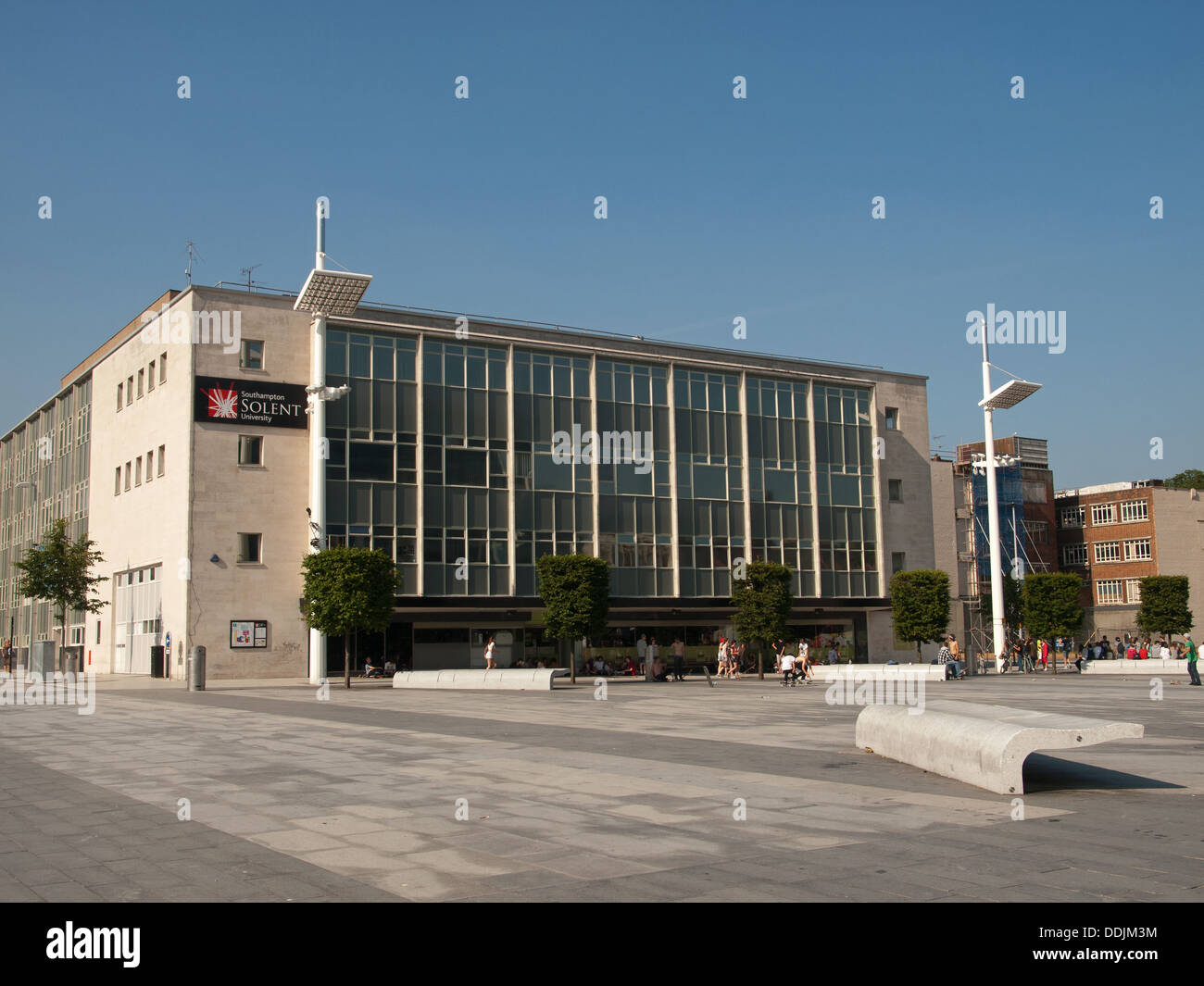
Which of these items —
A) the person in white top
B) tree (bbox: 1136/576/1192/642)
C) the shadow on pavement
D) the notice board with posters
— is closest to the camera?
the shadow on pavement

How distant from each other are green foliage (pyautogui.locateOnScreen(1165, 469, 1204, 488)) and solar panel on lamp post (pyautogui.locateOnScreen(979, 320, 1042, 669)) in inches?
2439

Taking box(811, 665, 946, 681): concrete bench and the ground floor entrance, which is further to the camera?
the ground floor entrance

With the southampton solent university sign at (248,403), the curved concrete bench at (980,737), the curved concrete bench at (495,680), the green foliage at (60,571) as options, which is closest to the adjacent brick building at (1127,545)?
the curved concrete bench at (495,680)

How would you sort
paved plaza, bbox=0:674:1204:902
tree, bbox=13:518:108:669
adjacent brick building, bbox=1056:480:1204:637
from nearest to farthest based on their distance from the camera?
paved plaza, bbox=0:674:1204:902 → tree, bbox=13:518:108:669 → adjacent brick building, bbox=1056:480:1204:637

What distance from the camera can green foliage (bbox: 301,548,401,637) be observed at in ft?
131

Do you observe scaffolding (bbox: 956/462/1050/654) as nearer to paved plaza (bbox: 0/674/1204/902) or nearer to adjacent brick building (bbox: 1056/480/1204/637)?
adjacent brick building (bbox: 1056/480/1204/637)

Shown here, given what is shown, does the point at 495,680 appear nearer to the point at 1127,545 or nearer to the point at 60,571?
the point at 60,571

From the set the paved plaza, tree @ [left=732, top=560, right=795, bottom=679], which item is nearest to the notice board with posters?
tree @ [left=732, top=560, right=795, bottom=679]

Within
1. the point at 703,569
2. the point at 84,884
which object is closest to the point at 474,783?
the point at 84,884

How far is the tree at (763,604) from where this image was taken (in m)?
48.2

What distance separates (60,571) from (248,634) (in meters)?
10.8

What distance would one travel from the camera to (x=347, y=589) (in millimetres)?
39906
